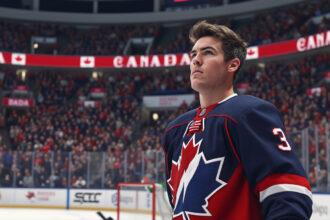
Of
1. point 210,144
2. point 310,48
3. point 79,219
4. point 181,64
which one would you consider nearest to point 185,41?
point 181,64

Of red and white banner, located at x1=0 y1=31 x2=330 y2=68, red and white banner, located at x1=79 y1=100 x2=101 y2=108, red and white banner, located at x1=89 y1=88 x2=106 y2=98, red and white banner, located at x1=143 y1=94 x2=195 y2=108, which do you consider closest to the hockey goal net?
red and white banner, located at x1=143 y1=94 x2=195 y2=108

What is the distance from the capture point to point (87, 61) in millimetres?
29344

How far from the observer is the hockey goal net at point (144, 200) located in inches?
415

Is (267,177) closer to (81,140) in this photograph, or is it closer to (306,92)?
(306,92)

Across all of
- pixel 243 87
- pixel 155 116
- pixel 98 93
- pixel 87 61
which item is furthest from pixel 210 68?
pixel 87 61

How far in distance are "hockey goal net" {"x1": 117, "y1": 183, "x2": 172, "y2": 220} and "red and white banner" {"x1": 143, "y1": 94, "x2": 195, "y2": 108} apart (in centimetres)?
1323

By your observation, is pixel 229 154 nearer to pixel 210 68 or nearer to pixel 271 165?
pixel 271 165

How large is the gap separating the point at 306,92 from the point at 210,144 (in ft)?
68.3

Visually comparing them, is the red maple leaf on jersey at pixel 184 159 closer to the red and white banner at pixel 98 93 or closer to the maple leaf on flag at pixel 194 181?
the maple leaf on flag at pixel 194 181

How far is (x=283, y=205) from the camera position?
1702 mm

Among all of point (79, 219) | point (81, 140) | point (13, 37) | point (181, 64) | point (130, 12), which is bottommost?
point (79, 219)

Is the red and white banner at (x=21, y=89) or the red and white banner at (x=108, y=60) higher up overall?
the red and white banner at (x=108, y=60)

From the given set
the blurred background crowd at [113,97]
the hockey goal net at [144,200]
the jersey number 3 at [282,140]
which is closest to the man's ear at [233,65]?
the jersey number 3 at [282,140]

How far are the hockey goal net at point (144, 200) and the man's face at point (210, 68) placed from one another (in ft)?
25.0
